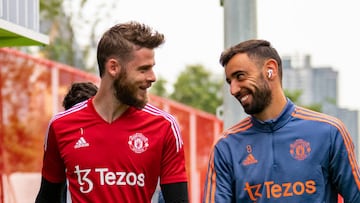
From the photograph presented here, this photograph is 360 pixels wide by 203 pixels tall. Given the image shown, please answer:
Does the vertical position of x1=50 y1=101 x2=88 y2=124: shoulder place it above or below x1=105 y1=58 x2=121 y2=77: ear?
below

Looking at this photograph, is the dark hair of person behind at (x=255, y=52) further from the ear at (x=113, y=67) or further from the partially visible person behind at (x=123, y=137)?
the ear at (x=113, y=67)

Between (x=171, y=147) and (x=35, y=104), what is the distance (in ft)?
22.8

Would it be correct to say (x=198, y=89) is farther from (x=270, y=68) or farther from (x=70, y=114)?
(x=270, y=68)

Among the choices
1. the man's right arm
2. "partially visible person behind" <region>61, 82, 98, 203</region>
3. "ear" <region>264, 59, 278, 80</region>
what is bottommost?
the man's right arm

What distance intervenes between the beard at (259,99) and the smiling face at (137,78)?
0.53 metres

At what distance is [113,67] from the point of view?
4.99m

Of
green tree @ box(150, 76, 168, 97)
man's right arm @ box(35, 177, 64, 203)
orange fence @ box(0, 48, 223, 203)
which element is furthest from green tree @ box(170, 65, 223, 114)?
man's right arm @ box(35, 177, 64, 203)

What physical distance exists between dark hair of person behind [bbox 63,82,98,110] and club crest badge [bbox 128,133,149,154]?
4.27ft

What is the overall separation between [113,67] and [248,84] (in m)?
0.74

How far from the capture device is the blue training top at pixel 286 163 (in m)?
4.87

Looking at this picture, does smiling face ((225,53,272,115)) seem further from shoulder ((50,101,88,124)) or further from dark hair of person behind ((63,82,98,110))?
dark hair of person behind ((63,82,98,110))

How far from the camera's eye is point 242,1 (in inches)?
268

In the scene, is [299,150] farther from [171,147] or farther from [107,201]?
[107,201]

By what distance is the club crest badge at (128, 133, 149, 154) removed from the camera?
4969 mm
